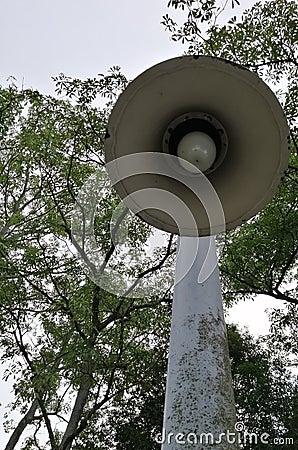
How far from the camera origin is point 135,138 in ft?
4.70

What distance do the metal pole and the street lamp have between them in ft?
0.03

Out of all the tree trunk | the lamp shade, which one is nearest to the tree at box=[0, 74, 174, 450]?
the tree trunk

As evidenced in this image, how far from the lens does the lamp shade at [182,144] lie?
1.37 m

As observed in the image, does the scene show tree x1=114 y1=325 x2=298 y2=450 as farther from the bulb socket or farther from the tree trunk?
the bulb socket

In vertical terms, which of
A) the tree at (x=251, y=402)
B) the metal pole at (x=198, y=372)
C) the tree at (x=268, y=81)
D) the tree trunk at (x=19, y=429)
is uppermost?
the tree at (x=268, y=81)

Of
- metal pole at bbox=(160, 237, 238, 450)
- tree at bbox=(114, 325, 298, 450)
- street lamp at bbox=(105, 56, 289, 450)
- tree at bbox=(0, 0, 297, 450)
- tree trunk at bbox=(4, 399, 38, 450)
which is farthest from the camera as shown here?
tree at bbox=(114, 325, 298, 450)

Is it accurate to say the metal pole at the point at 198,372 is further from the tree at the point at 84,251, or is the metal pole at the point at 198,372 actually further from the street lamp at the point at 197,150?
the tree at the point at 84,251

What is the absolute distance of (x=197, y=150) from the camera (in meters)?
1.38

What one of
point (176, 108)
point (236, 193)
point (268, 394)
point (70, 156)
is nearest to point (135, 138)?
point (176, 108)

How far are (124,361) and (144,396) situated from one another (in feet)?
9.91

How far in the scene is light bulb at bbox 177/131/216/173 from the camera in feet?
4.54

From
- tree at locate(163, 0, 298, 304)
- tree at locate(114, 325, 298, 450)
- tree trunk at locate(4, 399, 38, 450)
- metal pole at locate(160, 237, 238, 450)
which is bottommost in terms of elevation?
metal pole at locate(160, 237, 238, 450)

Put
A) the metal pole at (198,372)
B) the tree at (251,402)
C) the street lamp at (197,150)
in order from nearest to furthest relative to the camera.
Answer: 1. the metal pole at (198,372)
2. the street lamp at (197,150)
3. the tree at (251,402)

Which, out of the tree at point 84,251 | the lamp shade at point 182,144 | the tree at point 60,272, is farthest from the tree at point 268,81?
the lamp shade at point 182,144
